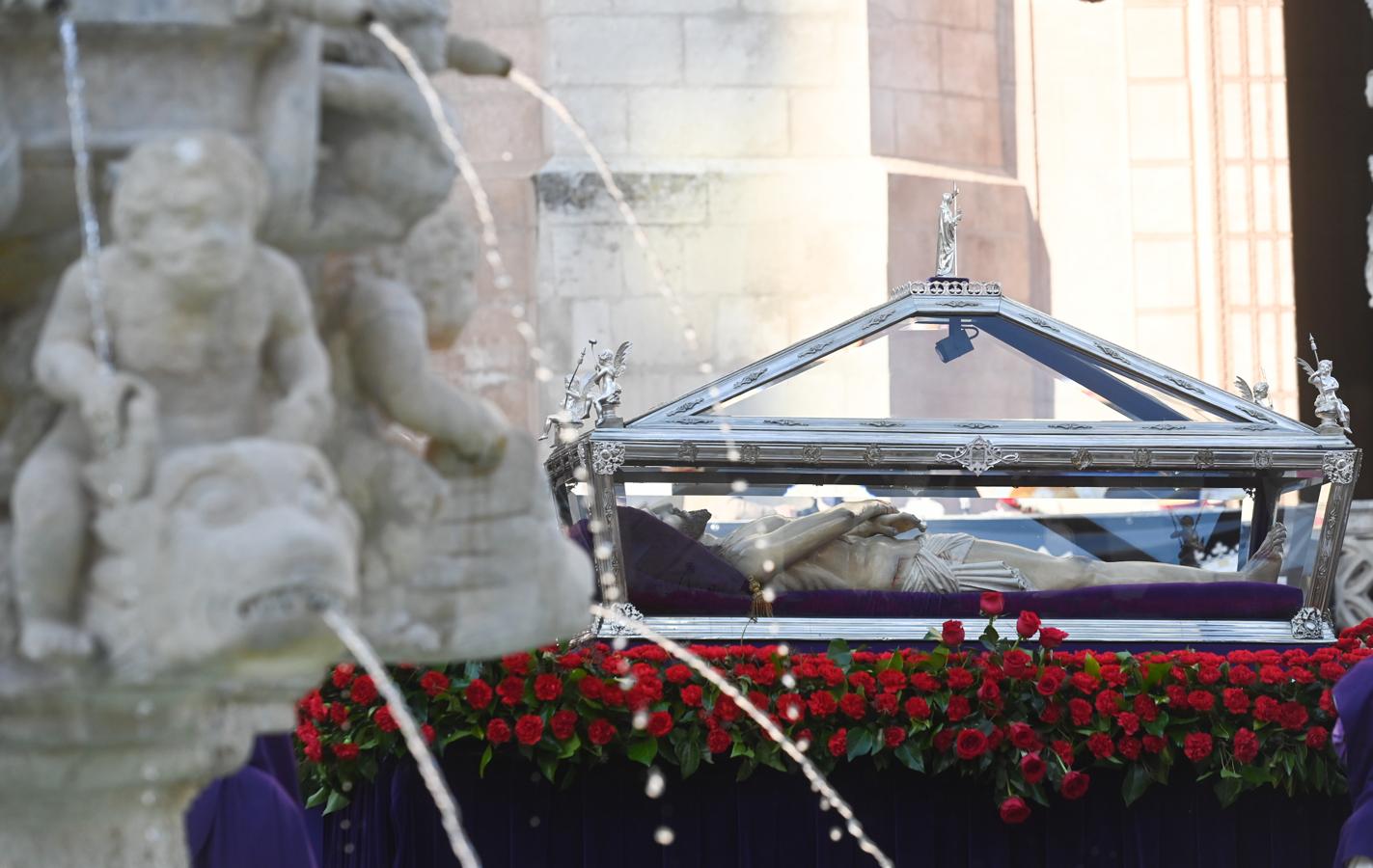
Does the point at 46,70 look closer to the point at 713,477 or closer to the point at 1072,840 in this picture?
the point at 1072,840

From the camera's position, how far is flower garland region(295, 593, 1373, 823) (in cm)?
545

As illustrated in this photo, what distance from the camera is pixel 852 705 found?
5.55m

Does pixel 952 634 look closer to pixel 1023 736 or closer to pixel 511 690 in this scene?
pixel 1023 736

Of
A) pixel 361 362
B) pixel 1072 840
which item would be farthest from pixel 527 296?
pixel 361 362

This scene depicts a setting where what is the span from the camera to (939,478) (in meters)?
7.04

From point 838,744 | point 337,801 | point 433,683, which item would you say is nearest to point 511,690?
point 433,683

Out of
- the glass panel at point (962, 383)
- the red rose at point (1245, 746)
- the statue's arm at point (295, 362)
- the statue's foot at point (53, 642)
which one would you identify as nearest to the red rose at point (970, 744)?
the red rose at point (1245, 746)

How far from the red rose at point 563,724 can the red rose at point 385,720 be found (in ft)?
1.31

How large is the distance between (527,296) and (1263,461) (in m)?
3.85

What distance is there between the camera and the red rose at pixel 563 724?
5.39 m

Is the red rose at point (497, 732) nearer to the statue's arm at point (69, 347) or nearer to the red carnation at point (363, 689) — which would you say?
the red carnation at point (363, 689)

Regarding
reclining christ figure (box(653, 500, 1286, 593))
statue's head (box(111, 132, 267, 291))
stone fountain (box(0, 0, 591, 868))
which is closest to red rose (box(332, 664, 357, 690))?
reclining christ figure (box(653, 500, 1286, 593))

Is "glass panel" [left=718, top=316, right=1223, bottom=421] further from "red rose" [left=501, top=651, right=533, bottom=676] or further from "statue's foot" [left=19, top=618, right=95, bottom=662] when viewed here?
"statue's foot" [left=19, top=618, right=95, bottom=662]

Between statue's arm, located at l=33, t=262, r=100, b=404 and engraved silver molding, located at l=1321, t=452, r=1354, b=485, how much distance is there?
17.7 feet
